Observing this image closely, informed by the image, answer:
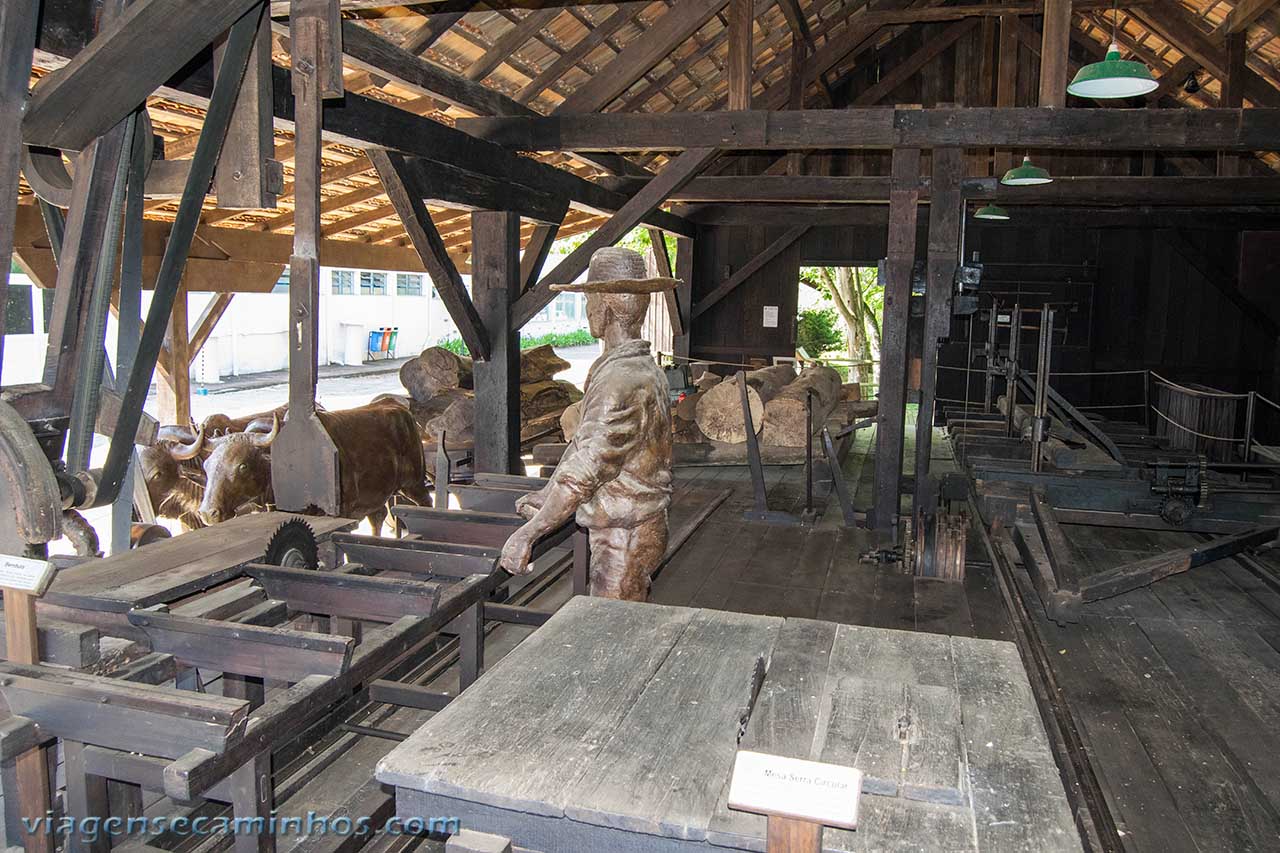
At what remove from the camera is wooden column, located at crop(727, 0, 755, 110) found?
23.0 feet

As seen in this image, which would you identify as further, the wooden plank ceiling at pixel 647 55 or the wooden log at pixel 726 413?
the wooden log at pixel 726 413

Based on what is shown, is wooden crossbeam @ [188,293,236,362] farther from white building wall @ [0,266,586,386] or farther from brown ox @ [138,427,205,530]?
white building wall @ [0,266,586,386]

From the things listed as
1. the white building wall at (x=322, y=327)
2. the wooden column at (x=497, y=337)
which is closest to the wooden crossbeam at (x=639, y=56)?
the wooden column at (x=497, y=337)

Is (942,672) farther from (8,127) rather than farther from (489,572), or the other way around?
(8,127)

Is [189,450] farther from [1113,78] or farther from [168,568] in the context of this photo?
[1113,78]

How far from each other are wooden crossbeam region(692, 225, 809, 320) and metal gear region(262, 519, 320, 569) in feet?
38.3

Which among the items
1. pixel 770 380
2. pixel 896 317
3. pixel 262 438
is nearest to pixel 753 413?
pixel 770 380

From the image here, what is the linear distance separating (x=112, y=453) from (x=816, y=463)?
8162 mm

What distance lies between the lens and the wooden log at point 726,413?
10922 millimetres

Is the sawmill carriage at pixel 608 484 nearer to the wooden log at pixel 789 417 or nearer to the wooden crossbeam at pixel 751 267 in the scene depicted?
the wooden log at pixel 789 417

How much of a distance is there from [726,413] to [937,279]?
4.37m

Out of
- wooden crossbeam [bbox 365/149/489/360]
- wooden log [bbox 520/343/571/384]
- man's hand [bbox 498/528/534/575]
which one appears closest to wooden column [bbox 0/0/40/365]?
man's hand [bbox 498/528/534/575]

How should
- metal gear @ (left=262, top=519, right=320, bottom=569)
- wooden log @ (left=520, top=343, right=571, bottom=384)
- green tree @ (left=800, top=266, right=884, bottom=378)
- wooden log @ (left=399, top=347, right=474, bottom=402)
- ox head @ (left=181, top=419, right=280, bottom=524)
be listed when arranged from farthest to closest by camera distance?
1. green tree @ (left=800, top=266, right=884, bottom=378)
2. wooden log @ (left=520, top=343, right=571, bottom=384)
3. wooden log @ (left=399, top=347, right=474, bottom=402)
4. ox head @ (left=181, top=419, right=280, bottom=524)
5. metal gear @ (left=262, top=519, right=320, bottom=569)

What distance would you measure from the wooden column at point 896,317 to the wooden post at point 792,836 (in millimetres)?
5907
